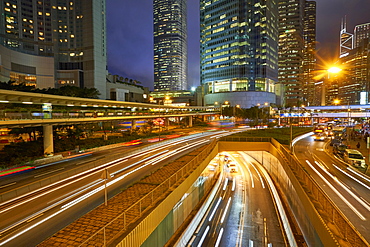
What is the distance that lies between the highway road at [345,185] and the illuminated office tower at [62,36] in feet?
312

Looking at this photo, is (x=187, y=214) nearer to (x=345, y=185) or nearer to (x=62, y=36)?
(x=345, y=185)

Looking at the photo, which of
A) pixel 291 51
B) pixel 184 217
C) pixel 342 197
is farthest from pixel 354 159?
pixel 291 51

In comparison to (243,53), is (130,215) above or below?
below

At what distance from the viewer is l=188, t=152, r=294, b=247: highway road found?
16.6m

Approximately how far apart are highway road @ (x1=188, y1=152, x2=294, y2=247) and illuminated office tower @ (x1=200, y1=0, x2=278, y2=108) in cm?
9566

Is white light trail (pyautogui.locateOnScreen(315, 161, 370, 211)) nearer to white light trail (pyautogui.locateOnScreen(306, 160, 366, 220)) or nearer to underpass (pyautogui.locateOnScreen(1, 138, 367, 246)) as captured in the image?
white light trail (pyautogui.locateOnScreen(306, 160, 366, 220))

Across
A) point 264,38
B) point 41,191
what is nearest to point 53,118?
point 41,191

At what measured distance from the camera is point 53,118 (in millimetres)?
25234

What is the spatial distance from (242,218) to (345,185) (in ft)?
30.7

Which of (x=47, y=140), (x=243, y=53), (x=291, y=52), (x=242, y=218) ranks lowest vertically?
(x=242, y=218)

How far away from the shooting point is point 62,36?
4097 inches

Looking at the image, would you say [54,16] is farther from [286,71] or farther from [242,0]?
[286,71]

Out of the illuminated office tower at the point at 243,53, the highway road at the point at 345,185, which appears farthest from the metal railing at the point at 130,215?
the illuminated office tower at the point at 243,53

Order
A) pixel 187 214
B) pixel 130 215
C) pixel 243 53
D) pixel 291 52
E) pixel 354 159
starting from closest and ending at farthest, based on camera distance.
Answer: pixel 130 215, pixel 187 214, pixel 354 159, pixel 243 53, pixel 291 52
